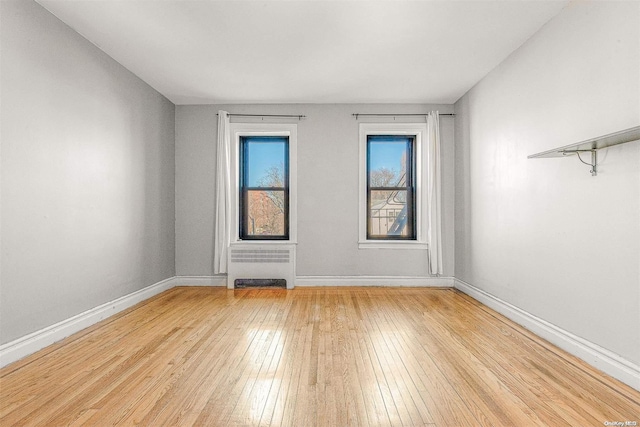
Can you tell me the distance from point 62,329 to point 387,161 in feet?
14.4

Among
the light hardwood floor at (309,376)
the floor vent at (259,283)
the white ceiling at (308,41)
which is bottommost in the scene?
the light hardwood floor at (309,376)

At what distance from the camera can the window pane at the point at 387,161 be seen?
5477 mm

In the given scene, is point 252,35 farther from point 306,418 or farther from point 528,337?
point 528,337

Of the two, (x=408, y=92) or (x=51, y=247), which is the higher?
(x=408, y=92)

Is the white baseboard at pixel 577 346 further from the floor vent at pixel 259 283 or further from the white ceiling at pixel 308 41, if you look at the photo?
the floor vent at pixel 259 283

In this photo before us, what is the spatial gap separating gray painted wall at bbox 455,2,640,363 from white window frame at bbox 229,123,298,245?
249cm

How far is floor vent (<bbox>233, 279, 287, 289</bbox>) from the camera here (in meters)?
5.25

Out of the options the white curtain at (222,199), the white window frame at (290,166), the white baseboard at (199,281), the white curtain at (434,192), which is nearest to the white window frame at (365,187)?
the white curtain at (434,192)

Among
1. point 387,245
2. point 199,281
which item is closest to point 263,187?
point 199,281

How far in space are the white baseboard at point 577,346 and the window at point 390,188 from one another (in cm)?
182

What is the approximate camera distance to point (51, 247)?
9.60 ft

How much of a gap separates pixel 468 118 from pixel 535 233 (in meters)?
2.07

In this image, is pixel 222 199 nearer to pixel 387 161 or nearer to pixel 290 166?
pixel 290 166

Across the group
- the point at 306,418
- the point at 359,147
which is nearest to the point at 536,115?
the point at 359,147
